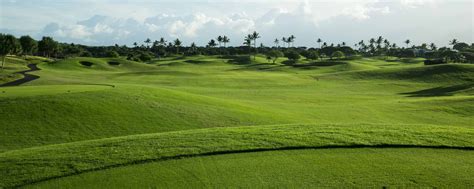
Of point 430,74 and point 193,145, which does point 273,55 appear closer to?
point 430,74

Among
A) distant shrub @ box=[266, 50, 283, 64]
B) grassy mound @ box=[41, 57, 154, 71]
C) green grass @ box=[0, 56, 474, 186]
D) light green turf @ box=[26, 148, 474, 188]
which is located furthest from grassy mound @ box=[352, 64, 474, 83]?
light green turf @ box=[26, 148, 474, 188]

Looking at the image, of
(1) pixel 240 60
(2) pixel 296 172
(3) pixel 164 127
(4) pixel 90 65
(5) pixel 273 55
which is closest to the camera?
(2) pixel 296 172

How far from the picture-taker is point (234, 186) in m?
9.52

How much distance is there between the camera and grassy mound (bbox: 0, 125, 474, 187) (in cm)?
1110

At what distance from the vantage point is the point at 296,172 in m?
10.4

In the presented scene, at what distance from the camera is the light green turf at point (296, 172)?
966cm

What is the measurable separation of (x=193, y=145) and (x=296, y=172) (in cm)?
388

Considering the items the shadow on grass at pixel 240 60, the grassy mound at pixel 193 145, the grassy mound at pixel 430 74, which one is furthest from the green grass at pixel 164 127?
the shadow on grass at pixel 240 60

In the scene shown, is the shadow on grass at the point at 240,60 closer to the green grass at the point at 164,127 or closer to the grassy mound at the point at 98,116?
the green grass at the point at 164,127

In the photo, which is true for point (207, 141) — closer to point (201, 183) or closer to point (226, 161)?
point (226, 161)

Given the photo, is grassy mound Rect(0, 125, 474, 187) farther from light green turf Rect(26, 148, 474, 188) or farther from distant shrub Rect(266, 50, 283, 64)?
distant shrub Rect(266, 50, 283, 64)

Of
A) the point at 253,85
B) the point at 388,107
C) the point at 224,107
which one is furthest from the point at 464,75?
the point at 224,107

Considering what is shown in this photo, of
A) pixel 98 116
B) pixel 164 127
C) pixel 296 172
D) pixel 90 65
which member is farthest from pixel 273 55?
pixel 296 172

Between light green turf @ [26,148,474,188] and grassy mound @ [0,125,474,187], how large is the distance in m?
0.59
